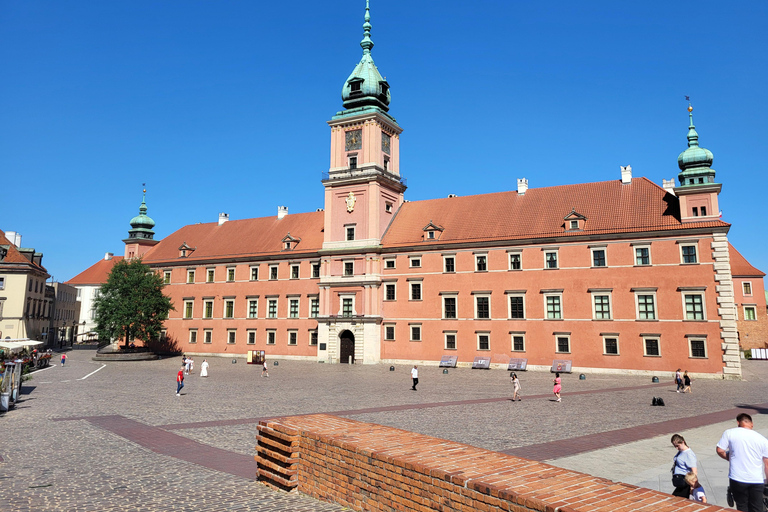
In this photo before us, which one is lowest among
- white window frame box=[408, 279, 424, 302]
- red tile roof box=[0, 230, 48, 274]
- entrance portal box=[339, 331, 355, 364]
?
entrance portal box=[339, 331, 355, 364]

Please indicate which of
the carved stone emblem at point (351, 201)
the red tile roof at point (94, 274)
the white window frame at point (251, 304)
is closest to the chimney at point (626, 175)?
the carved stone emblem at point (351, 201)

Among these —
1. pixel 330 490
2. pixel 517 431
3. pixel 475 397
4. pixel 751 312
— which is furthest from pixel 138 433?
pixel 751 312

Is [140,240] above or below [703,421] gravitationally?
above

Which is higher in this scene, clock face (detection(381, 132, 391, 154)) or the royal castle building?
clock face (detection(381, 132, 391, 154))

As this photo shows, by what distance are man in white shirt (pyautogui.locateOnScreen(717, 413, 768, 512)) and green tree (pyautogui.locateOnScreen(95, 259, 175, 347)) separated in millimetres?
53694

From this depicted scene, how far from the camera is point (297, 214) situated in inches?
2386

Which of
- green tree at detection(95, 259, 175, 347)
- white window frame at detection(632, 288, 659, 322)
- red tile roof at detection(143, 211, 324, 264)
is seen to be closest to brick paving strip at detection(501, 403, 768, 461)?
white window frame at detection(632, 288, 659, 322)

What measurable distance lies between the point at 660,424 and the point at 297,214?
48.2 meters

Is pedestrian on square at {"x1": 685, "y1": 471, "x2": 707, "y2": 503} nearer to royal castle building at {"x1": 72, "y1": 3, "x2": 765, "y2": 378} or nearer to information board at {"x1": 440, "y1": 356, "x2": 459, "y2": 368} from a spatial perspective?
royal castle building at {"x1": 72, "y1": 3, "x2": 765, "y2": 378}

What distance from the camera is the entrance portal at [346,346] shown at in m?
48.9

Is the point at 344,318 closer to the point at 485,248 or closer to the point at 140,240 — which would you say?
the point at 485,248

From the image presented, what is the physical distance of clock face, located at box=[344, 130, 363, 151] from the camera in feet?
170

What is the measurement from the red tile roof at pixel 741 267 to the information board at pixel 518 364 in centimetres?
3691

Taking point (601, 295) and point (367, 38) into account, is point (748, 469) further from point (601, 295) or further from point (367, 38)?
point (367, 38)
